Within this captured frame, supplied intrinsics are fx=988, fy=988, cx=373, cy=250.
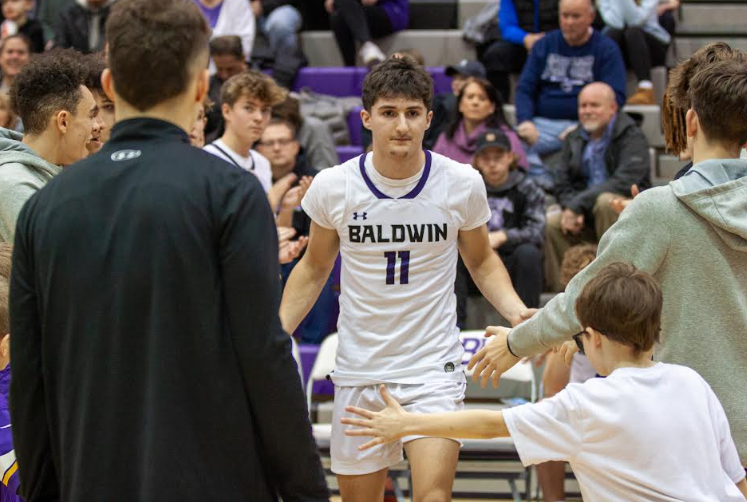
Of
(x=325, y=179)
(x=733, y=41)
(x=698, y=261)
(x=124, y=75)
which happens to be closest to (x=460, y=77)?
(x=733, y=41)

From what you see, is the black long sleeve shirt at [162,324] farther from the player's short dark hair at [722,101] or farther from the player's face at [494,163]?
the player's face at [494,163]

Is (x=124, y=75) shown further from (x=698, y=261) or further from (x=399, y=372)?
(x=399, y=372)

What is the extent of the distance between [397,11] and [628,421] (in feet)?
27.8

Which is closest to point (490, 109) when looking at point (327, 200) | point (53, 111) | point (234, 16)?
point (234, 16)

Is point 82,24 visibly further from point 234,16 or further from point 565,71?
point 565,71

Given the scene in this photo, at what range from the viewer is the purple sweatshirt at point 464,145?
8.41 m

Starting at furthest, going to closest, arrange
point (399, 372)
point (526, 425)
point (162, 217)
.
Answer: point (399, 372) < point (526, 425) < point (162, 217)

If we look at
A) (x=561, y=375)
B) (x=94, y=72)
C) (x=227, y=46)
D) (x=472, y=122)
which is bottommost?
(x=561, y=375)

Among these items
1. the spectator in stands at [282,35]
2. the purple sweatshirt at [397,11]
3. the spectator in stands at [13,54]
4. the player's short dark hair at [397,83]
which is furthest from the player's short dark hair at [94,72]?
the purple sweatshirt at [397,11]

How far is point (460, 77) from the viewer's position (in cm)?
936

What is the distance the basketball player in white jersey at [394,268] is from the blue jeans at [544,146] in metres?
4.43

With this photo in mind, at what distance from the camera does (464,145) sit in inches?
334

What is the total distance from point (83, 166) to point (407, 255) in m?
2.16

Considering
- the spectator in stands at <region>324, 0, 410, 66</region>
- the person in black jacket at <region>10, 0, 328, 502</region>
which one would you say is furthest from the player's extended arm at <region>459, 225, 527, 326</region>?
the spectator in stands at <region>324, 0, 410, 66</region>
